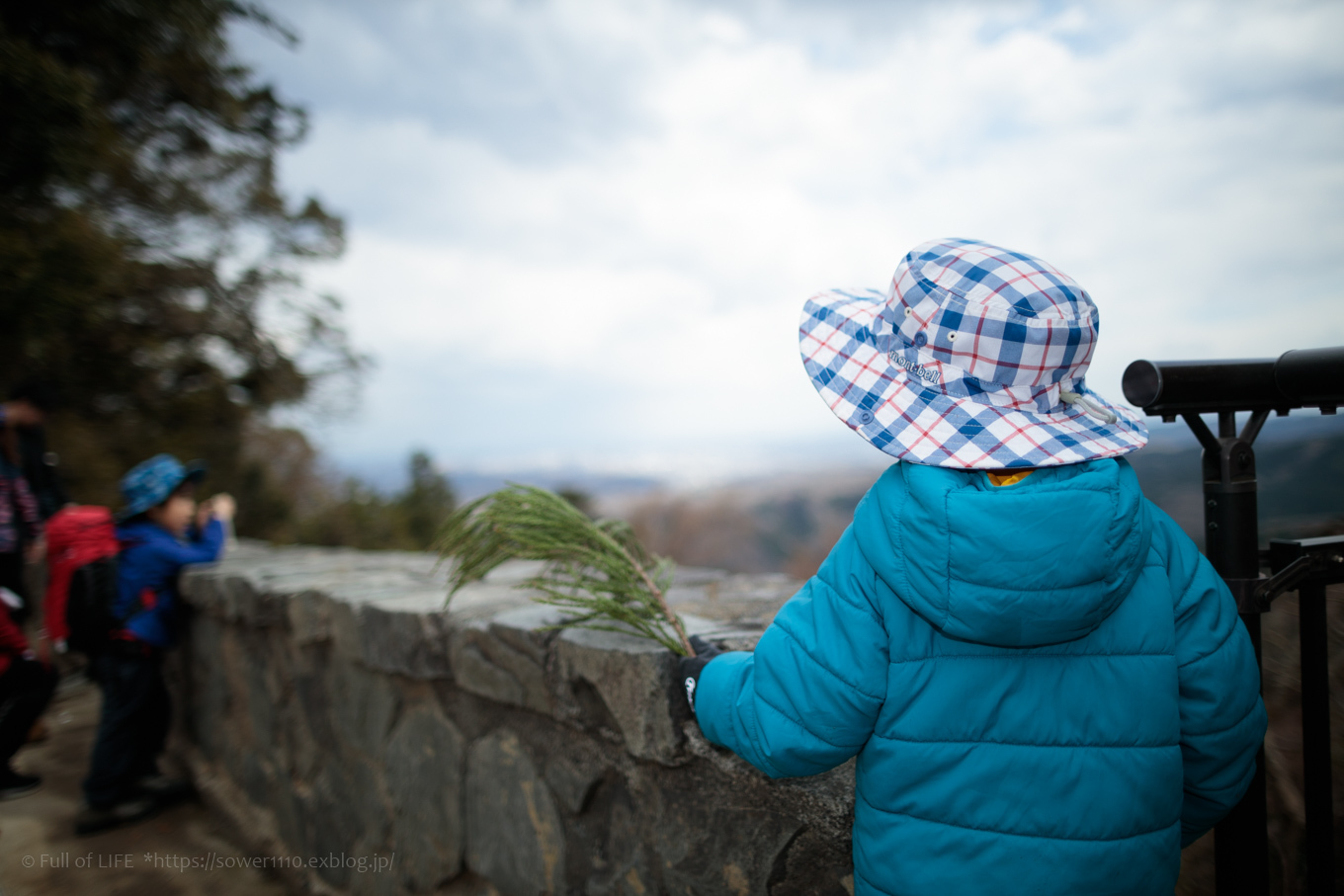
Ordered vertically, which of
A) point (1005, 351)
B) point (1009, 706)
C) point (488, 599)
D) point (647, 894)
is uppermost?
point (1005, 351)

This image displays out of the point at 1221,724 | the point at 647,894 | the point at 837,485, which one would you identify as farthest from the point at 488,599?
the point at 837,485

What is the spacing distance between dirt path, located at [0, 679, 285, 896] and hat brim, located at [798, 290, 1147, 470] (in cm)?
348

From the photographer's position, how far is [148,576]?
3602mm

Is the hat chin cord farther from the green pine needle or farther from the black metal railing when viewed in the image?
the green pine needle

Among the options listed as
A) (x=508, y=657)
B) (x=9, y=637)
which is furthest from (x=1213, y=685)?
(x=9, y=637)

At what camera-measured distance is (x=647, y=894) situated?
4.96 feet

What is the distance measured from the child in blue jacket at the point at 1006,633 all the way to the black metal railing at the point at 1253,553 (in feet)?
0.55

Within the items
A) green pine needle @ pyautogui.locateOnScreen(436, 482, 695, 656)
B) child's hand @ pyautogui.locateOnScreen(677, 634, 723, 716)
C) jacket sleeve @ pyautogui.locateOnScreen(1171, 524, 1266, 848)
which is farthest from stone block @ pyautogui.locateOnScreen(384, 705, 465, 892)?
jacket sleeve @ pyautogui.locateOnScreen(1171, 524, 1266, 848)

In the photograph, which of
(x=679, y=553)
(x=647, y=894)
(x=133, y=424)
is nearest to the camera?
(x=647, y=894)

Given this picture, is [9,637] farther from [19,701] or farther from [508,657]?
[508,657]

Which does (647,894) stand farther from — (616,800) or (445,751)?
(445,751)

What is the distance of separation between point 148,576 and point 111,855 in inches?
52.2

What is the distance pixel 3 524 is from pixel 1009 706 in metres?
5.32

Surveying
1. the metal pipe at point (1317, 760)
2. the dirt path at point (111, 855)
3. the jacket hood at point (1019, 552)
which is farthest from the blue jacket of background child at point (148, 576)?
the metal pipe at point (1317, 760)
